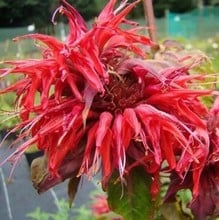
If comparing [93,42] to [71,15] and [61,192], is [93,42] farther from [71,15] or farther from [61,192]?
[61,192]

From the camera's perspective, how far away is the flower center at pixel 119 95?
56 cm

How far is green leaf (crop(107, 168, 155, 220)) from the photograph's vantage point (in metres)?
0.56

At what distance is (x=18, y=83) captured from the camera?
57cm

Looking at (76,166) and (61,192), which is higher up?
(76,166)

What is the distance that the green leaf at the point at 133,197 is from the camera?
0.56m

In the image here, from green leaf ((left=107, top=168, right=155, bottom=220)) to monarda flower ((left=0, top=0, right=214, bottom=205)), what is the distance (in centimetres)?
1

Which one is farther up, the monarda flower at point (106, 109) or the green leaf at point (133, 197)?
the monarda flower at point (106, 109)

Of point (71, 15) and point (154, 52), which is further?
point (154, 52)

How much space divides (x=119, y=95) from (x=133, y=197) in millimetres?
89

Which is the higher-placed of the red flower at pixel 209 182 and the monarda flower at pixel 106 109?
the monarda flower at pixel 106 109

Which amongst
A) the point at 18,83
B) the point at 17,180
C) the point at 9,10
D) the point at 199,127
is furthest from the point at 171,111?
the point at 9,10

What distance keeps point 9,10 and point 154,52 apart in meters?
13.1

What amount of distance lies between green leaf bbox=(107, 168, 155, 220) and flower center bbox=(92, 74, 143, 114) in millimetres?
57

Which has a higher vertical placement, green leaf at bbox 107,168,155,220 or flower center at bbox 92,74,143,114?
flower center at bbox 92,74,143,114
